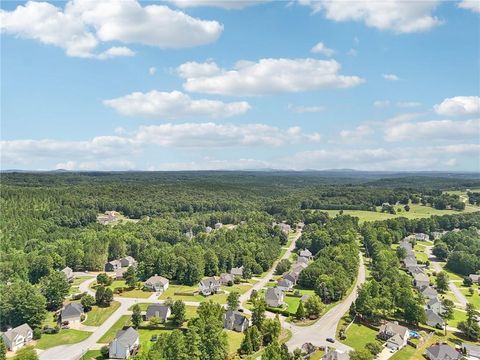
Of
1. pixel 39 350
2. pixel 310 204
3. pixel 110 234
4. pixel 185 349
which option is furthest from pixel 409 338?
pixel 310 204

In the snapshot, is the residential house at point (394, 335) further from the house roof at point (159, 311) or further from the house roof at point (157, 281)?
the house roof at point (157, 281)

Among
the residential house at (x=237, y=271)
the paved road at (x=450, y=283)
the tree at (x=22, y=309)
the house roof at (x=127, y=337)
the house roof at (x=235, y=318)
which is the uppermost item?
the tree at (x=22, y=309)

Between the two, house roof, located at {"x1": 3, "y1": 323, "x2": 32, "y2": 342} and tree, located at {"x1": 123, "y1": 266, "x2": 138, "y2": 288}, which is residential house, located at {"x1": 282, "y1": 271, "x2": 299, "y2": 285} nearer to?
tree, located at {"x1": 123, "y1": 266, "x2": 138, "y2": 288}

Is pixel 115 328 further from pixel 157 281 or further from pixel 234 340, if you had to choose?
pixel 157 281

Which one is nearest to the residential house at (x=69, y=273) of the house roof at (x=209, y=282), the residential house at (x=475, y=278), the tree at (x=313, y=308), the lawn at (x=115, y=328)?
the lawn at (x=115, y=328)

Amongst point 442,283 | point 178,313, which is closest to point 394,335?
point 442,283

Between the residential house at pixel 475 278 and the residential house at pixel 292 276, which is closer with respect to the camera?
the residential house at pixel 292 276

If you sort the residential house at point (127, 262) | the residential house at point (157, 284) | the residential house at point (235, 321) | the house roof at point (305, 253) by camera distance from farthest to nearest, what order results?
the house roof at point (305, 253) → the residential house at point (127, 262) → the residential house at point (157, 284) → the residential house at point (235, 321)

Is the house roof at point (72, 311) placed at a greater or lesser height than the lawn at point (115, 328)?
greater
